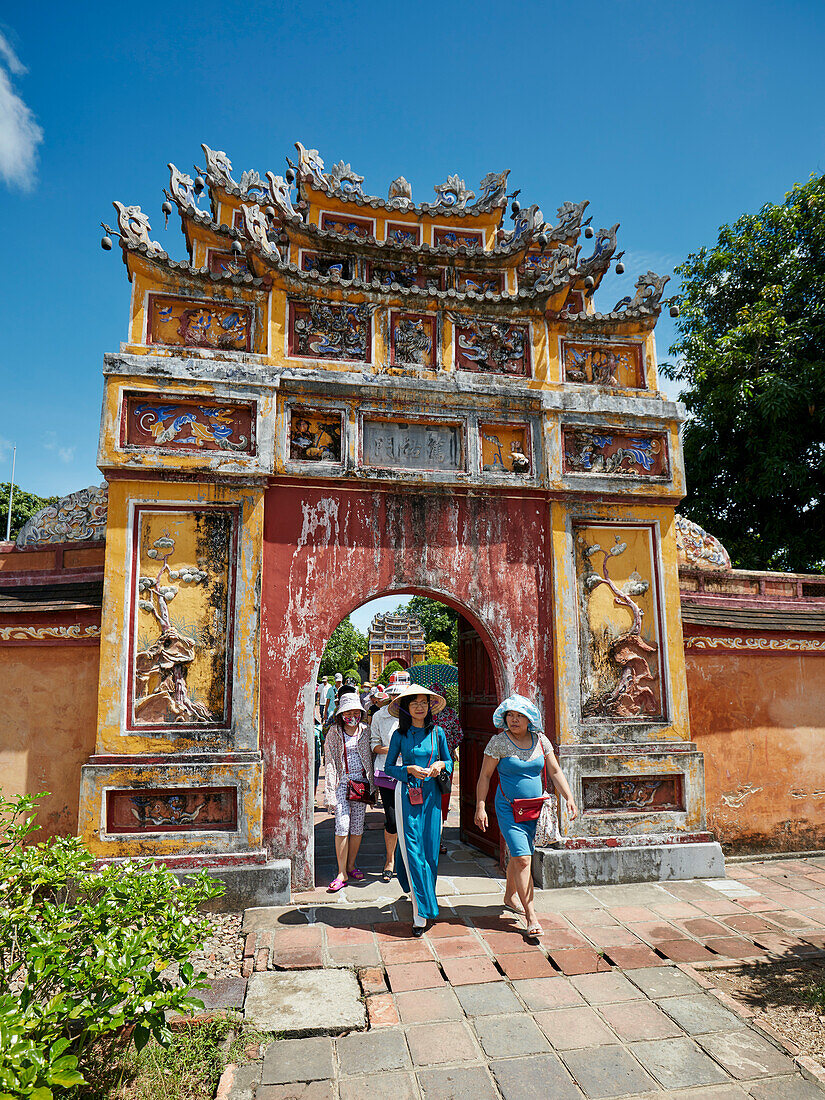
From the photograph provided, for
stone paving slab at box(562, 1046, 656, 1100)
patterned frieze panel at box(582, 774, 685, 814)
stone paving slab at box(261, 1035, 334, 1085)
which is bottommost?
stone paving slab at box(562, 1046, 656, 1100)

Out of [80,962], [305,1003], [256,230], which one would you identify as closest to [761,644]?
[305,1003]

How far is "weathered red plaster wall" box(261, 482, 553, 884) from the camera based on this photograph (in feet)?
19.2

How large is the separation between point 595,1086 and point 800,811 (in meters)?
5.09

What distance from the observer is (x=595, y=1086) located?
10.5ft

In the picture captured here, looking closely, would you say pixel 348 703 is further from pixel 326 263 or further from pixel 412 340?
pixel 326 263

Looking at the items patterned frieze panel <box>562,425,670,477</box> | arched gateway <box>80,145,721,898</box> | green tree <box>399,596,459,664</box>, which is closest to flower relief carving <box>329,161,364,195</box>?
arched gateway <box>80,145,721,898</box>

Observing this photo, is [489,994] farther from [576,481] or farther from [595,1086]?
[576,481]

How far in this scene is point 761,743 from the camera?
711 cm

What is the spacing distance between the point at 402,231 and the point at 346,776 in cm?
565

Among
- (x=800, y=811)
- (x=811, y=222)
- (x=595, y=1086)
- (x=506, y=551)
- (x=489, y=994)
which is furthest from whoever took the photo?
(x=811, y=222)

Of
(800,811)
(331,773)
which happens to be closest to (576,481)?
(331,773)

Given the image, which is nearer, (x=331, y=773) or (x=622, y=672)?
(x=331, y=773)

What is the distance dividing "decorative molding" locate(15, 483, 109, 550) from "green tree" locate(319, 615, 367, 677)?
874 inches

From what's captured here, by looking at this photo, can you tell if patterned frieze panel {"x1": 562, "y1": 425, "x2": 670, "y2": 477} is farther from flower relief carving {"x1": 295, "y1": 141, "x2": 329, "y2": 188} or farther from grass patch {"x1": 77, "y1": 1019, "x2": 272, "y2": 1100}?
grass patch {"x1": 77, "y1": 1019, "x2": 272, "y2": 1100}
